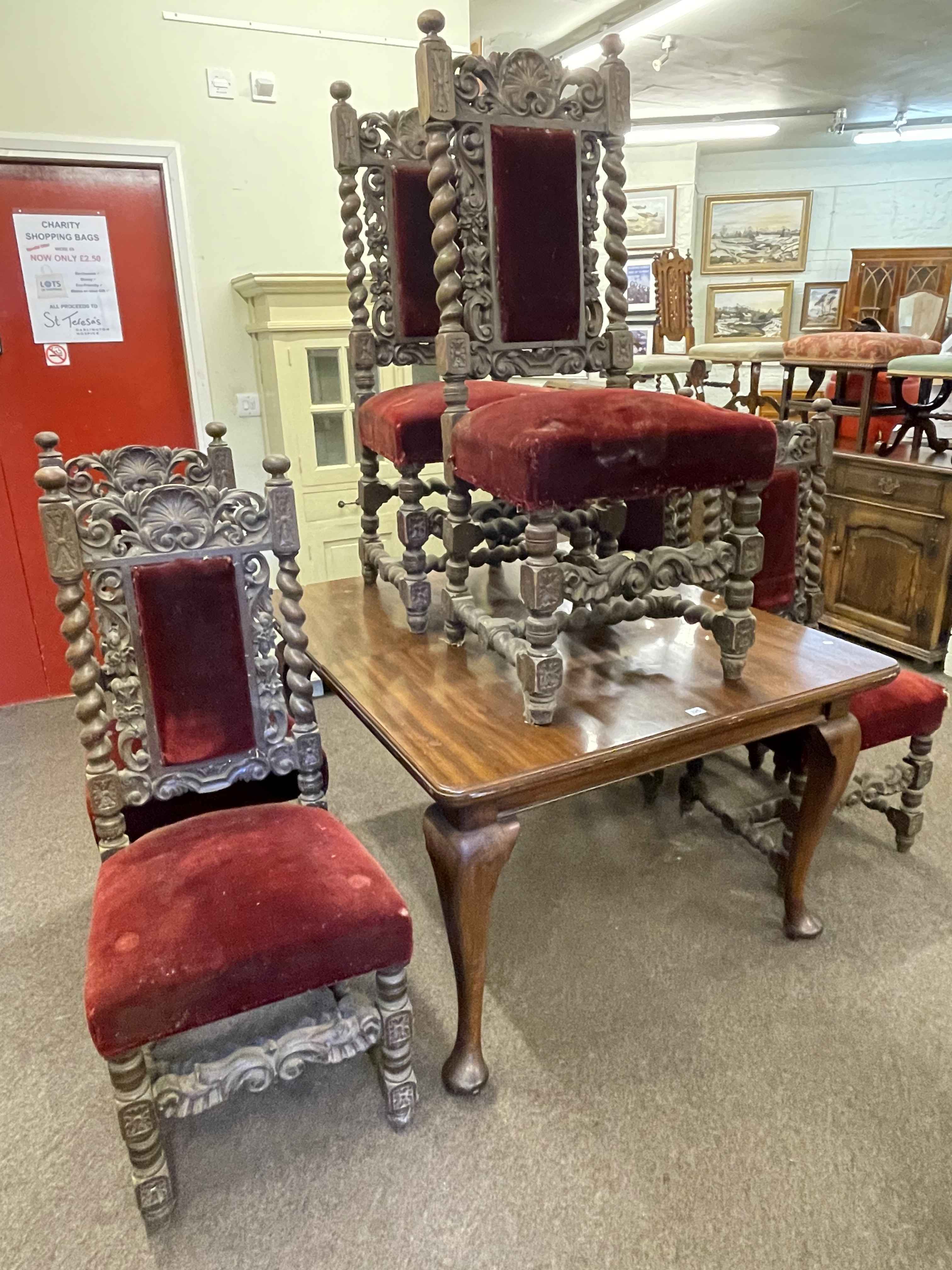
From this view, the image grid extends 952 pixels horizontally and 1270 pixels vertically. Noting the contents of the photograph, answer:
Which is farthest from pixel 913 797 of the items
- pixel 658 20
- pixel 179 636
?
pixel 658 20

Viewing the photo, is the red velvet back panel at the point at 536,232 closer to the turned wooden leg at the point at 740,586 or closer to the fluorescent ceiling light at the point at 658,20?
the turned wooden leg at the point at 740,586

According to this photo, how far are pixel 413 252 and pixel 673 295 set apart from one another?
3.66 metres

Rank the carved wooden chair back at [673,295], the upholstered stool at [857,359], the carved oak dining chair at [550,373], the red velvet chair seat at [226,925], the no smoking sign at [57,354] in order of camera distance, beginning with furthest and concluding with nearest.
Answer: the carved wooden chair back at [673,295] < the upholstered stool at [857,359] < the no smoking sign at [57,354] < the carved oak dining chair at [550,373] < the red velvet chair seat at [226,925]

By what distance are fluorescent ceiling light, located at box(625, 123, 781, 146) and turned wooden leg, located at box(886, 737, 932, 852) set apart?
6.46 metres

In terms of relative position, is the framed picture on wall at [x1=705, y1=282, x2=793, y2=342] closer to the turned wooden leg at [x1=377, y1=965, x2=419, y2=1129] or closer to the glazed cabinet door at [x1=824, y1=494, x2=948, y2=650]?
the glazed cabinet door at [x1=824, y1=494, x2=948, y2=650]

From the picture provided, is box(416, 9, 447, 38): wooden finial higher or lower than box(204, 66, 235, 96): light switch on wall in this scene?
lower

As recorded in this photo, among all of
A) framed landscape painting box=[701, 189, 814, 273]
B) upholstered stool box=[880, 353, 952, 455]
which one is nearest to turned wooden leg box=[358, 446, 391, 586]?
upholstered stool box=[880, 353, 952, 455]

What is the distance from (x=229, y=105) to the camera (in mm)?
3016

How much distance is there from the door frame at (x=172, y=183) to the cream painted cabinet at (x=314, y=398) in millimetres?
203

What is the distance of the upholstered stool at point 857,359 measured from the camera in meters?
3.38

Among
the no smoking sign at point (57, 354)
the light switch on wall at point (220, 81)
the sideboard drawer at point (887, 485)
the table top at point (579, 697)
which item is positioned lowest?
the table top at point (579, 697)

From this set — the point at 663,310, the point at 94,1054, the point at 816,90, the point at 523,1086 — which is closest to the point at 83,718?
the point at 94,1054

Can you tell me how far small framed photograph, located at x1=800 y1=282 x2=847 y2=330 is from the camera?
7969 millimetres

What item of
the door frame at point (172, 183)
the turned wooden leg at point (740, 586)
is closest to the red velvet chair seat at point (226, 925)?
the turned wooden leg at point (740, 586)
